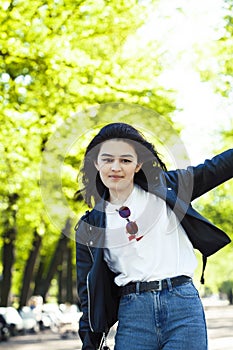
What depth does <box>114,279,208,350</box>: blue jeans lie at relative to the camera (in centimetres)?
341

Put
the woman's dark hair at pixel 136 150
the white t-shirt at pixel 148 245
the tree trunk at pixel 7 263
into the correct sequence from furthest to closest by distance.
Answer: the tree trunk at pixel 7 263, the woman's dark hair at pixel 136 150, the white t-shirt at pixel 148 245

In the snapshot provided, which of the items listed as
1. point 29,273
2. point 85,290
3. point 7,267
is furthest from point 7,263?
point 85,290

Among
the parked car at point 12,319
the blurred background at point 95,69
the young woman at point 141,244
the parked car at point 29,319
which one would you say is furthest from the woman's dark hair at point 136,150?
the parked car at point 29,319

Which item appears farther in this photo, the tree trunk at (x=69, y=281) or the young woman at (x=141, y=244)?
the tree trunk at (x=69, y=281)

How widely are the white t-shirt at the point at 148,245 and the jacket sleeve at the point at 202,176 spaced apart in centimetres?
11

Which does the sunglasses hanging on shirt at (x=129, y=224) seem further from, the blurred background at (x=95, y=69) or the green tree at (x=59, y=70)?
the green tree at (x=59, y=70)

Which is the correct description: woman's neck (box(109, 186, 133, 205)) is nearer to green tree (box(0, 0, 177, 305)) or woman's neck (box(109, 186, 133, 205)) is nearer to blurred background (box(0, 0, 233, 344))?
blurred background (box(0, 0, 233, 344))

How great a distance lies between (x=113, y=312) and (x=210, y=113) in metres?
19.9

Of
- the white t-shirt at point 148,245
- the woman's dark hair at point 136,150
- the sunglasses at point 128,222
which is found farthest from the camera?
the woman's dark hair at point 136,150

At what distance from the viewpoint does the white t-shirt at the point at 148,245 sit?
3.54 m

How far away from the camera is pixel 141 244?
11.8 feet

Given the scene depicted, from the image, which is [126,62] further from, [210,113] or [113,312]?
[113,312]

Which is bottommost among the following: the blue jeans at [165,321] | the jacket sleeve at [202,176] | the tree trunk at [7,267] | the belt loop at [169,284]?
the blue jeans at [165,321]

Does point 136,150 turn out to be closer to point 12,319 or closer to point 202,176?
point 202,176
